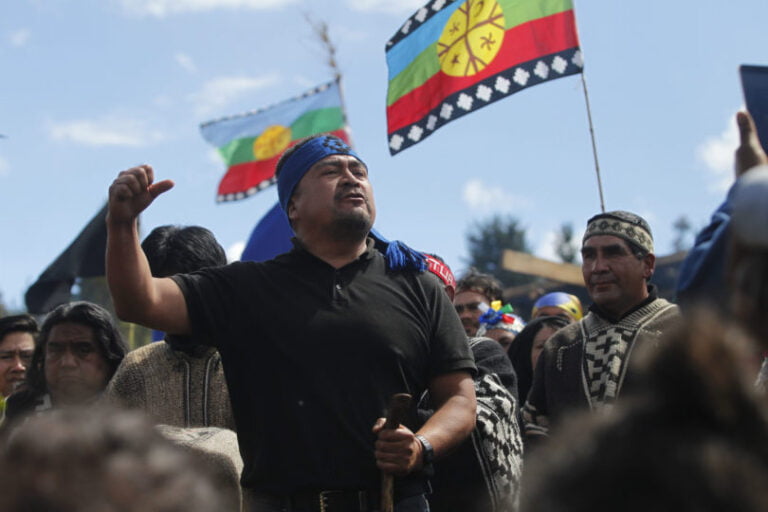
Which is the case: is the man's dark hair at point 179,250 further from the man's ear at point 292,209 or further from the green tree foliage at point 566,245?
the green tree foliage at point 566,245

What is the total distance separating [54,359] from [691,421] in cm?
354

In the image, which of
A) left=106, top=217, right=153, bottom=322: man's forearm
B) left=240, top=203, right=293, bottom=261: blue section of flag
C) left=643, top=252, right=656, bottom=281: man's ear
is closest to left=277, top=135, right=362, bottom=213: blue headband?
left=106, top=217, right=153, bottom=322: man's forearm

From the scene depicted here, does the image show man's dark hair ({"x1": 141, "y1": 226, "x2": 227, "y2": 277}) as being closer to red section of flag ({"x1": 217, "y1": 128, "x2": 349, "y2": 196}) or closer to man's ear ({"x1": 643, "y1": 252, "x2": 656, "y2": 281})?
man's ear ({"x1": 643, "y1": 252, "x2": 656, "y2": 281})

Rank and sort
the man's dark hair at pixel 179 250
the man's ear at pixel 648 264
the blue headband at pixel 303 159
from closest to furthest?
the blue headband at pixel 303 159 < the man's dark hair at pixel 179 250 < the man's ear at pixel 648 264

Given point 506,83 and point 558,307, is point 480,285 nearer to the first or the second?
point 558,307

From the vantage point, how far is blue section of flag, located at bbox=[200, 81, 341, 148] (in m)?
12.6

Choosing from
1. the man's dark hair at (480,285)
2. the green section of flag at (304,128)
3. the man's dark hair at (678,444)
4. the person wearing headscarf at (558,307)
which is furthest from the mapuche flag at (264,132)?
the man's dark hair at (678,444)

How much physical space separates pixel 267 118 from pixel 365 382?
10.7m

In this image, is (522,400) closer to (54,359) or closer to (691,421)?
(54,359)

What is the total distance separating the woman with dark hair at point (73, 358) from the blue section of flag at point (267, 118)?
8.69m

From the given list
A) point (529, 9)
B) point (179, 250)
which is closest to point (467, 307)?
point (529, 9)

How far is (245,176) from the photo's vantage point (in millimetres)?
13414

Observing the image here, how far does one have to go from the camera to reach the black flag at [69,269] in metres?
7.29

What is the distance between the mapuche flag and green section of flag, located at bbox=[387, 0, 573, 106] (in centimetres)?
443
